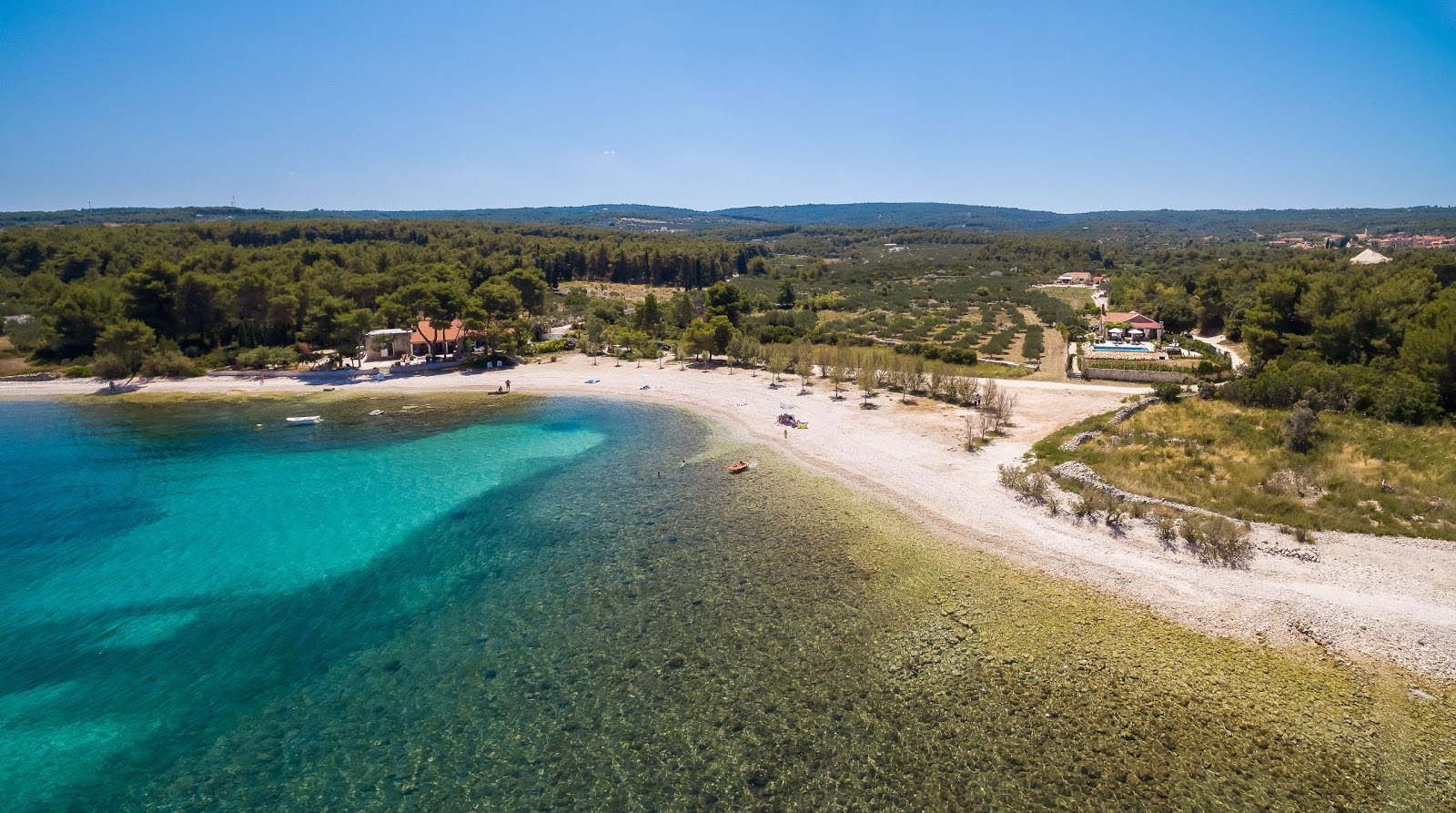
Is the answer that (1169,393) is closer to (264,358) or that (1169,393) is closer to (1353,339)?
(1353,339)

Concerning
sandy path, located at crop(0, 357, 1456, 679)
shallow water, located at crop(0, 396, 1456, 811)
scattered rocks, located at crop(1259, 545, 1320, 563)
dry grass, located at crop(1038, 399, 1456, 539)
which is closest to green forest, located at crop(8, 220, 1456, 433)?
dry grass, located at crop(1038, 399, 1456, 539)

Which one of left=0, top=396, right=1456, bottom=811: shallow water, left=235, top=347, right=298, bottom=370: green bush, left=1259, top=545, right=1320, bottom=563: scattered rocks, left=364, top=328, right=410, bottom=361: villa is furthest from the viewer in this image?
left=364, top=328, right=410, bottom=361: villa

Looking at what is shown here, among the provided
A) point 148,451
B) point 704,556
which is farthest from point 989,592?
point 148,451

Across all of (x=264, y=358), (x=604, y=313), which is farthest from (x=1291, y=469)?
(x=264, y=358)

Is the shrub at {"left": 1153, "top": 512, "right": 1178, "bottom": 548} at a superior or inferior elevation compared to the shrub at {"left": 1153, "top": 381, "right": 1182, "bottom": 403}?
inferior

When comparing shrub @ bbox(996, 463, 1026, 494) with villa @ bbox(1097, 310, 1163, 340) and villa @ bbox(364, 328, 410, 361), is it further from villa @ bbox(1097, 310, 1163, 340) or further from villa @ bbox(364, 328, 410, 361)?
villa @ bbox(364, 328, 410, 361)

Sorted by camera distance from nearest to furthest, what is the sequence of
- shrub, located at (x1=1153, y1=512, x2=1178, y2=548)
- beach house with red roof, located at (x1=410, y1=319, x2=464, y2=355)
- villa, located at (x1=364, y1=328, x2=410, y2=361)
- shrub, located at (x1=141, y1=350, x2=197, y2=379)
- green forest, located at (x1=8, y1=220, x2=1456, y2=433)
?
shrub, located at (x1=1153, y1=512, x2=1178, y2=548) → green forest, located at (x1=8, y1=220, x2=1456, y2=433) → shrub, located at (x1=141, y1=350, x2=197, y2=379) → villa, located at (x1=364, y1=328, x2=410, y2=361) → beach house with red roof, located at (x1=410, y1=319, x2=464, y2=355)

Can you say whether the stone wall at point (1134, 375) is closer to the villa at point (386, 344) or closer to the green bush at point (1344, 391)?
the green bush at point (1344, 391)
